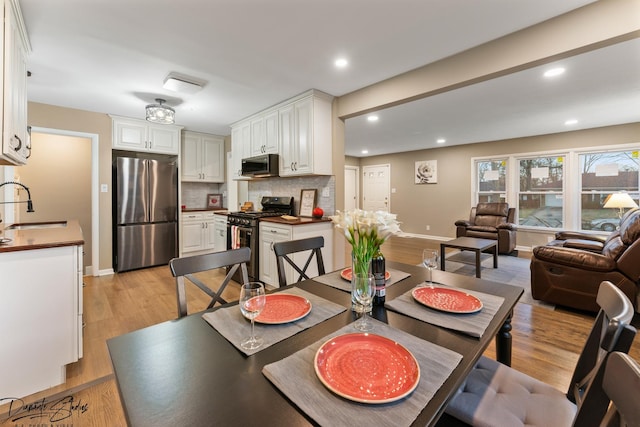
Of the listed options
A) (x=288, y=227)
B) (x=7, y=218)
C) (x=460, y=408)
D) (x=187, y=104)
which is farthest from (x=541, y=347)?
(x=7, y=218)

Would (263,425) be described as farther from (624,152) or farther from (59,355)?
(624,152)

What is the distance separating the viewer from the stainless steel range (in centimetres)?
363

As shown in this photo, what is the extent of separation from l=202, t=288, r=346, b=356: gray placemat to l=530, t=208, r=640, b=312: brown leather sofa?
2893 millimetres

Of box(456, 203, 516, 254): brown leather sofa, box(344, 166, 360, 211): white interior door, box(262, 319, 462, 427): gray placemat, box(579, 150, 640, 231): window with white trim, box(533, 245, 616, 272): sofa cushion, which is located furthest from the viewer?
box(344, 166, 360, 211): white interior door

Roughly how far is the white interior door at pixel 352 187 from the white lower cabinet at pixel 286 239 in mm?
5152

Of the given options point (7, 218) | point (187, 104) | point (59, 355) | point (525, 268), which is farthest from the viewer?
point (525, 268)

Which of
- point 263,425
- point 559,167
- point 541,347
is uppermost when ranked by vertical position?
point 559,167

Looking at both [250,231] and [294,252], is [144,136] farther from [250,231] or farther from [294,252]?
[294,252]

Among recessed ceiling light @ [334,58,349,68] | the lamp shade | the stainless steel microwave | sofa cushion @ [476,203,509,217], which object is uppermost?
recessed ceiling light @ [334,58,349,68]

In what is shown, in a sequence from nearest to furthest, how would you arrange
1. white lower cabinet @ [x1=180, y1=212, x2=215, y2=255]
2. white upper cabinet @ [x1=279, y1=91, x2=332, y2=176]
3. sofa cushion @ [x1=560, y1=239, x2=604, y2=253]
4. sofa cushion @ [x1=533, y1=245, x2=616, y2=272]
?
sofa cushion @ [x1=533, y1=245, x2=616, y2=272], sofa cushion @ [x1=560, y1=239, x2=604, y2=253], white upper cabinet @ [x1=279, y1=91, x2=332, y2=176], white lower cabinet @ [x1=180, y1=212, x2=215, y2=255]

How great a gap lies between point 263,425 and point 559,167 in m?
7.13

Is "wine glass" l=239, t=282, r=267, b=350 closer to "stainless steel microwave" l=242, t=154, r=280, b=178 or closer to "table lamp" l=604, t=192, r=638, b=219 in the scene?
"stainless steel microwave" l=242, t=154, r=280, b=178

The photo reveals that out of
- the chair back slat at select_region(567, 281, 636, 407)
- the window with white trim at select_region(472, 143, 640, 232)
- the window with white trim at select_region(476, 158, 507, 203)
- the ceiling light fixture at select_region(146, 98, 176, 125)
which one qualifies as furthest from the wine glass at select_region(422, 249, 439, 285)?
the window with white trim at select_region(476, 158, 507, 203)

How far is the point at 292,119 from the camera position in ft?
12.0
